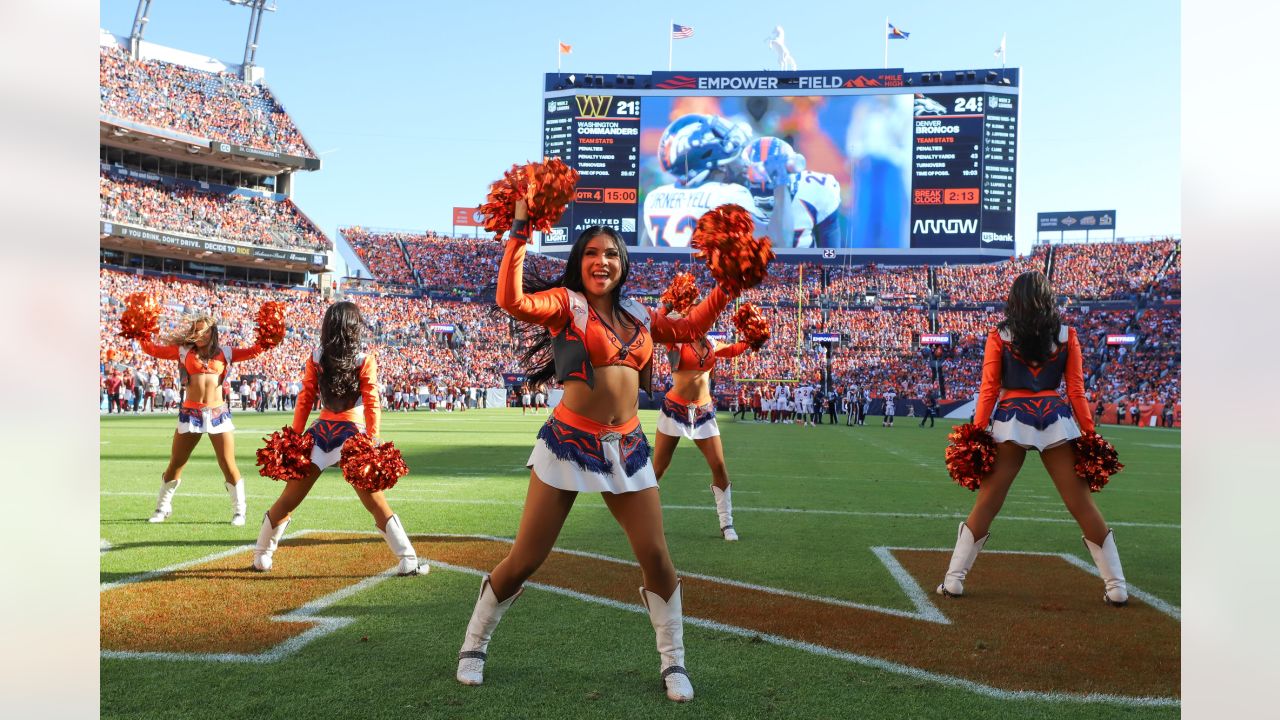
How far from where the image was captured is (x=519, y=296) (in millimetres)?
3732

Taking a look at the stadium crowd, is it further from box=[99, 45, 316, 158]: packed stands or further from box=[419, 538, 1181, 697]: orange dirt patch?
box=[419, 538, 1181, 697]: orange dirt patch

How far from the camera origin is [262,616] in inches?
203

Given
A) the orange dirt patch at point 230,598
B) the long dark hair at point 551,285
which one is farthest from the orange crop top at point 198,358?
the long dark hair at point 551,285

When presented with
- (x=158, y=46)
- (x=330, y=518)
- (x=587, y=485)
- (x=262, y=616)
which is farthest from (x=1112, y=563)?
(x=158, y=46)

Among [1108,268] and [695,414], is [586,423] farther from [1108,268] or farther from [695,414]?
[1108,268]

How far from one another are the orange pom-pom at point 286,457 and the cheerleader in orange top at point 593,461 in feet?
7.94

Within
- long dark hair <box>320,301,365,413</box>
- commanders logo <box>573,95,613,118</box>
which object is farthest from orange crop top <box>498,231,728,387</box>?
commanders logo <box>573,95,613,118</box>

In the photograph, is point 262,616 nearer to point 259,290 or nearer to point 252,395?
point 252,395

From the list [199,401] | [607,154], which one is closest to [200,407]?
[199,401]

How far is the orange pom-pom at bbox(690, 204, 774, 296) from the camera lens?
4.04 metres

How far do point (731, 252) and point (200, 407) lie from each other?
249 inches

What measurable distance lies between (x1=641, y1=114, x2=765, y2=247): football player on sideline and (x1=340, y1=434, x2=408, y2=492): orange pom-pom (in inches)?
1734

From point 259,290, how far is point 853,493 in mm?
47240

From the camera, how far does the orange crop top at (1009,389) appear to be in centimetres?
577
